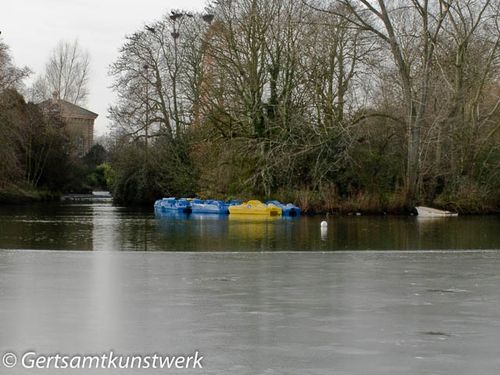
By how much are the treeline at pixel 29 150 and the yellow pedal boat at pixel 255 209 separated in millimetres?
21467

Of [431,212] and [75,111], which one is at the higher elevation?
[75,111]

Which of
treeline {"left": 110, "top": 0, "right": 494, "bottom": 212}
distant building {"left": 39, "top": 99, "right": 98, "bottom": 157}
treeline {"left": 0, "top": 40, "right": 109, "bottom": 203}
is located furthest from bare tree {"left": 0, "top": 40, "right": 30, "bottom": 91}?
distant building {"left": 39, "top": 99, "right": 98, "bottom": 157}

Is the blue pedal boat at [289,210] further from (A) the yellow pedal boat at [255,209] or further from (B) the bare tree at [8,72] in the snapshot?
(B) the bare tree at [8,72]

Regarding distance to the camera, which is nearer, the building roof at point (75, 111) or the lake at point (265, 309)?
the lake at point (265, 309)

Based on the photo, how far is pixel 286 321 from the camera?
29.6ft

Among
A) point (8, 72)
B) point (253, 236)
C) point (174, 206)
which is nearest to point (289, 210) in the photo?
point (174, 206)

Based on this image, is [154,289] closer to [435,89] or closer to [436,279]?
[436,279]

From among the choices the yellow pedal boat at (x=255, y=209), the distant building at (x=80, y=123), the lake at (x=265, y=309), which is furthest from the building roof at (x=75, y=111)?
the lake at (x=265, y=309)

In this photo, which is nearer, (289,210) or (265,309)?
(265,309)

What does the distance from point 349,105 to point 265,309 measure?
1490 inches

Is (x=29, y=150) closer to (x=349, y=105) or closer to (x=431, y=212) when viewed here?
(x=349, y=105)

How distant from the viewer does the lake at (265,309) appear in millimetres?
7328

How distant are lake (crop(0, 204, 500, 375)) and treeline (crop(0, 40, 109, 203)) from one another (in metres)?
41.1

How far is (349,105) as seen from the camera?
153 ft
